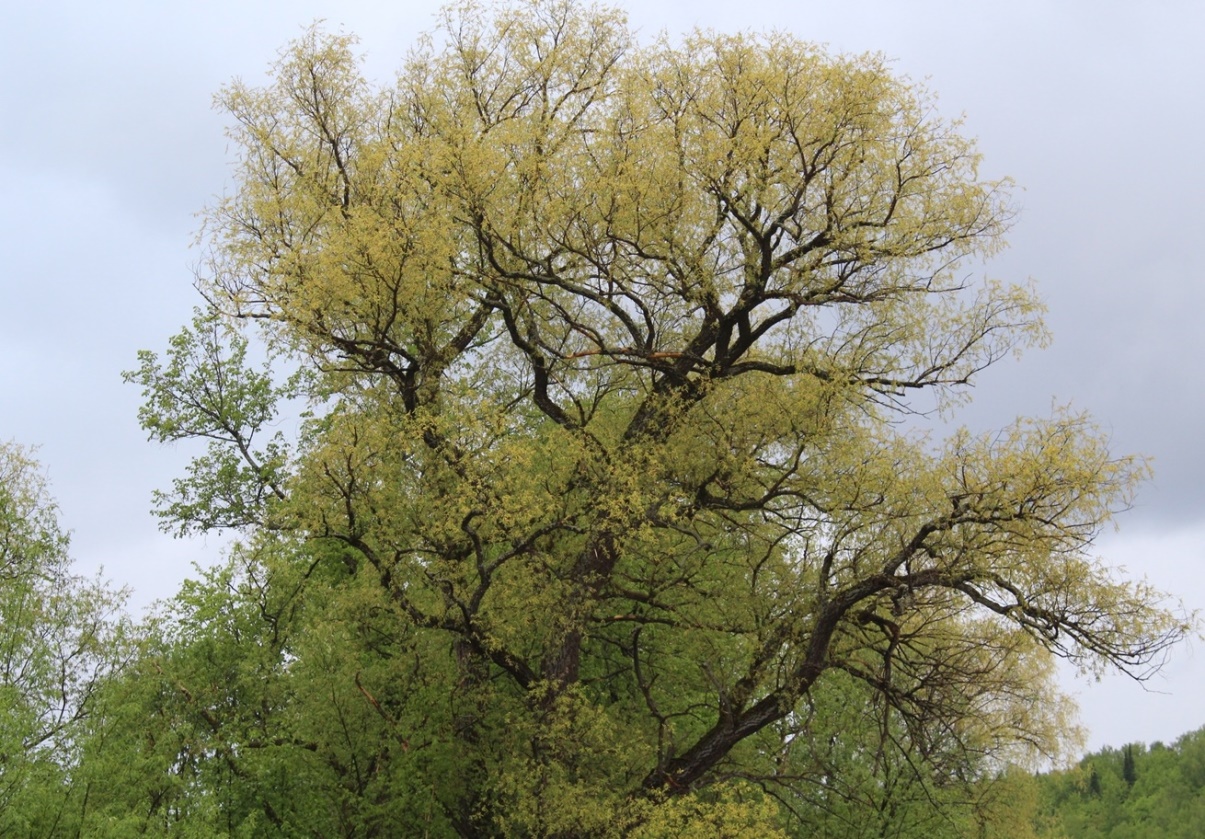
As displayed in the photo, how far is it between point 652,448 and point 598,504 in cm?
167

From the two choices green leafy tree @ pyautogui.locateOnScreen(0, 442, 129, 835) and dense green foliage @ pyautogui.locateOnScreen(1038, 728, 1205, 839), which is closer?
green leafy tree @ pyautogui.locateOnScreen(0, 442, 129, 835)

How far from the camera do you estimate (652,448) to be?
20.8 m

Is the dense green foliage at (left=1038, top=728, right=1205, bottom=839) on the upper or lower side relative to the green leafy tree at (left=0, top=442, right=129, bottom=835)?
upper

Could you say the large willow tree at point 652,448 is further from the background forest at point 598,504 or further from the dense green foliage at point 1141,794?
the dense green foliage at point 1141,794

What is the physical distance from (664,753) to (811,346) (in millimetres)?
7509

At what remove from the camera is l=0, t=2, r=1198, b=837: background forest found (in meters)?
19.3

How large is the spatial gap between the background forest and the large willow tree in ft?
0.27

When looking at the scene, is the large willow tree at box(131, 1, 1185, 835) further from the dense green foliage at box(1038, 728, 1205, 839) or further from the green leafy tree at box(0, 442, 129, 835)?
the dense green foliage at box(1038, 728, 1205, 839)

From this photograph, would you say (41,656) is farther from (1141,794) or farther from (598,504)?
(1141,794)

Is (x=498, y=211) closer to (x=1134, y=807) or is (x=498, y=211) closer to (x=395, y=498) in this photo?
(x=395, y=498)

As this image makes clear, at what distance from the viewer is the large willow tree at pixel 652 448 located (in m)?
19.5

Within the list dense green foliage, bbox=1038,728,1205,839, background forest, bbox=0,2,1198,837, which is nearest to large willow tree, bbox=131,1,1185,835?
background forest, bbox=0,2,1198,837

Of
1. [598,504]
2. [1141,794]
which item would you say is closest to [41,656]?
[598,504]

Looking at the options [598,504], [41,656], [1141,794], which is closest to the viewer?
[598,504]
